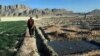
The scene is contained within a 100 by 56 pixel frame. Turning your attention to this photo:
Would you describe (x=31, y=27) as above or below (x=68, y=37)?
above

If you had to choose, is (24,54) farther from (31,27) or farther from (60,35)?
(60,35)

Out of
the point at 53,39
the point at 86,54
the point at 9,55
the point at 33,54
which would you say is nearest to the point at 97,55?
the point at 86,54

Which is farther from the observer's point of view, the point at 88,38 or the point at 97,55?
the point at 88,38

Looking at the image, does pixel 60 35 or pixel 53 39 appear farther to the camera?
pixel 60 35

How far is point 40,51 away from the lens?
2647 cm

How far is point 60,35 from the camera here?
4256 centimetres

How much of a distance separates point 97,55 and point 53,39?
646 inches

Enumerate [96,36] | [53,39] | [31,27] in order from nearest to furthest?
[31,27], [53,39], [96,36]

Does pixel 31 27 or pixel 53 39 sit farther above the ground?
pixel 31 27

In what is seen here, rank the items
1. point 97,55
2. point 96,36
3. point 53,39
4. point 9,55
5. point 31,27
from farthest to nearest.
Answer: point 96,36, point 53,39, point 31,27, point 9,55, point 97,55

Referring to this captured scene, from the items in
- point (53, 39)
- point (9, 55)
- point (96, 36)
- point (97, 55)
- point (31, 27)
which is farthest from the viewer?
point (96, 36)

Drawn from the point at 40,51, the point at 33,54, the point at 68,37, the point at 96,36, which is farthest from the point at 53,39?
the point at 33,54

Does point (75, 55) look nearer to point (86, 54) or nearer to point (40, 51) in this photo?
point (86, 54)

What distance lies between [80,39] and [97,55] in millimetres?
17388
